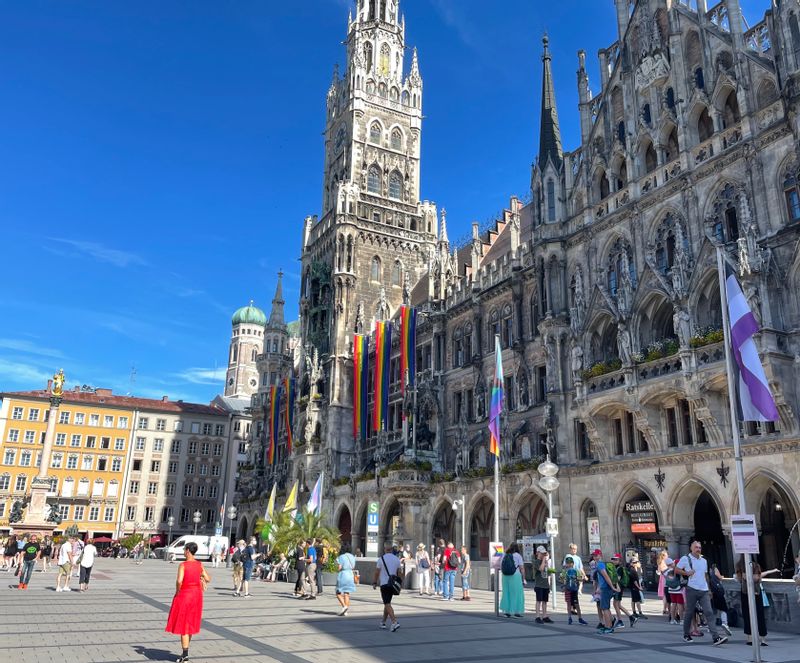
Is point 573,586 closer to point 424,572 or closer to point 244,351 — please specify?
point 424,572

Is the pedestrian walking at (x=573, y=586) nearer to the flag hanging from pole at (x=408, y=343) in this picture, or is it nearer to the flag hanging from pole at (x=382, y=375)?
the flag hanging from pole at (x=408, y=343)

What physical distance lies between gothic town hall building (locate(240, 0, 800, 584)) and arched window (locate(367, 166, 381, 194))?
1570cm

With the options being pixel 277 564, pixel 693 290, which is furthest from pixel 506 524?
pixel 693 290

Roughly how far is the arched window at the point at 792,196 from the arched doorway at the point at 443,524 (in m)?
25.5

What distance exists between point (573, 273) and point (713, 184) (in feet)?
27.8

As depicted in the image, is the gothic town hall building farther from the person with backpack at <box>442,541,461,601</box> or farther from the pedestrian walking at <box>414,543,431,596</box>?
the person with backpack at <box>442,541,461,601</box>

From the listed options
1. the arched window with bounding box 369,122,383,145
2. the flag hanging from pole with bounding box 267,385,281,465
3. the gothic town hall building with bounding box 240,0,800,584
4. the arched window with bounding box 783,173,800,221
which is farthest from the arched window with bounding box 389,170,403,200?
the arched window with bounding box 783,173,800,221

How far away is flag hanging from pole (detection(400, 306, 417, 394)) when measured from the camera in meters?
49.4

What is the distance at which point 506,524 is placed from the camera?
119 ft

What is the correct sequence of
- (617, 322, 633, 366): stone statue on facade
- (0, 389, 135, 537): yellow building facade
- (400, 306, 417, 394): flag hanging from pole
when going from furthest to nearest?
(0, 389, 135, 537): yellow building facade < (400, 306, 417, 394): flag hanging from pole < (617, 322, 633, 366): stone statue on facade

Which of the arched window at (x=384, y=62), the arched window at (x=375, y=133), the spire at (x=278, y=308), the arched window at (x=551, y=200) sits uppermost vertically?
the arched window at (x=384, y=62)

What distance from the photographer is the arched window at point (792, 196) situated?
25.8 m

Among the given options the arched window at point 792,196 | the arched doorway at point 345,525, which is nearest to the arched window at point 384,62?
the arched doorway at point 345,525

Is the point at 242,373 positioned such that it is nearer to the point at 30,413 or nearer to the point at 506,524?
the point at 30,413
